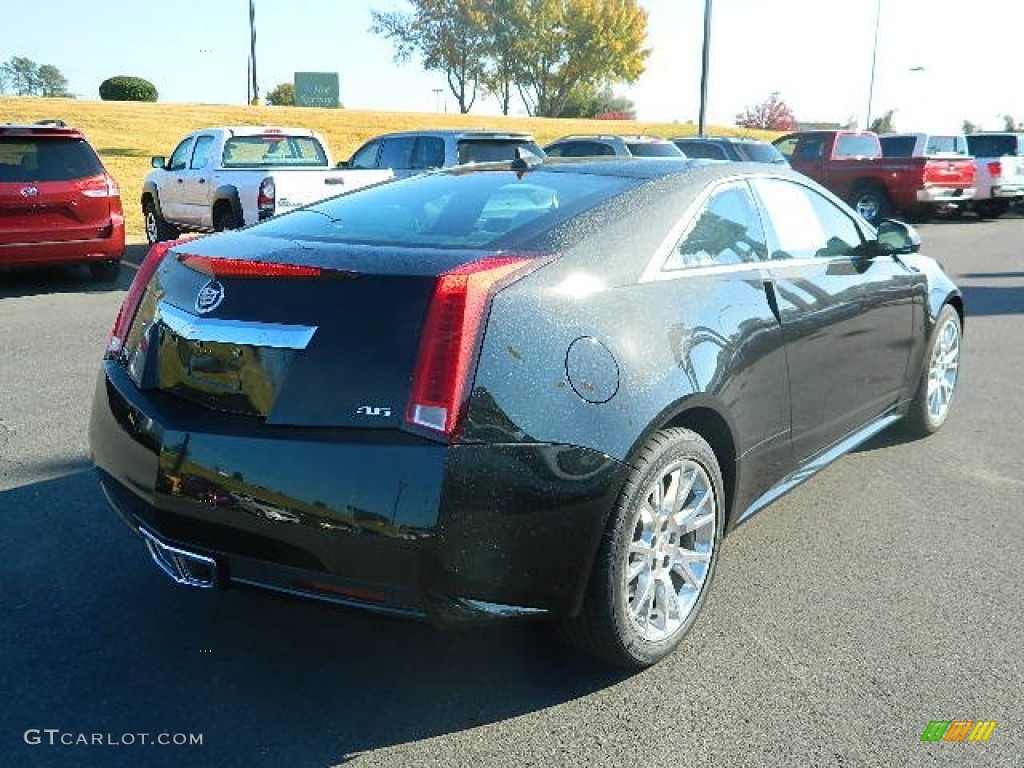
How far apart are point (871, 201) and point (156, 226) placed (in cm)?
1456

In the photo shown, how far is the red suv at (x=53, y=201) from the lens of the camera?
9641mm

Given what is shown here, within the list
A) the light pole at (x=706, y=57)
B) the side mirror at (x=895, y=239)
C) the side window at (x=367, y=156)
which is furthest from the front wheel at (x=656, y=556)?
the light pole at (x=706, y=57)

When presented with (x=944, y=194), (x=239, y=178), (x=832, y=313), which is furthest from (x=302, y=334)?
(x=944, y=194)

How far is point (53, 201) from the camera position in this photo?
9773 mm

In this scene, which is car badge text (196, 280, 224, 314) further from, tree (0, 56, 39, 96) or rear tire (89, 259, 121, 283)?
tree (0, 56, 39, 96)

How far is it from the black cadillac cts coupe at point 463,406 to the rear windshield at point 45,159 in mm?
7500

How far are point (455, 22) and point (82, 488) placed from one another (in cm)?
7275

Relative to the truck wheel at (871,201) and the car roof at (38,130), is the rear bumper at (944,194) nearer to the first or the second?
the truck wheel at (871,201)

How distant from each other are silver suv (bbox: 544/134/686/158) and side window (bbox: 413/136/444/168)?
5392 millimetres

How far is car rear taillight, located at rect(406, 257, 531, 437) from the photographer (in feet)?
8.35

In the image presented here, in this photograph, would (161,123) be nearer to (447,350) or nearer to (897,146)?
(897,146)

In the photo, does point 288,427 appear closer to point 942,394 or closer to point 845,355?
point 845,355

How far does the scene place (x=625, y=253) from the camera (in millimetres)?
3125

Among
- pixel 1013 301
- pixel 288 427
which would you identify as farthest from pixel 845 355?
pixel 1013 301
